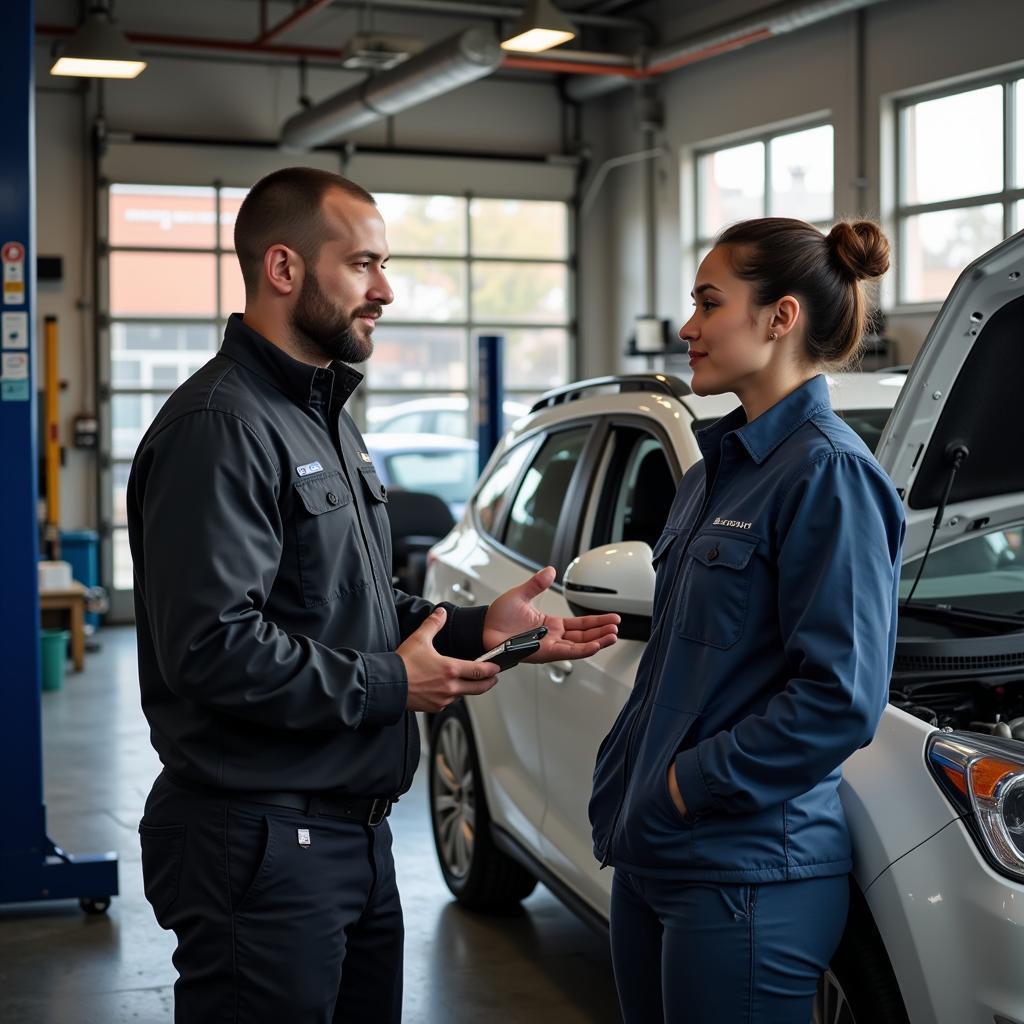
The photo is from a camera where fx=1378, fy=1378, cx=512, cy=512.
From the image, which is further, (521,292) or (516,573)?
(521,292)

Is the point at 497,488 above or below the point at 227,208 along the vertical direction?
below

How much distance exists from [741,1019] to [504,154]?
12.3 meters

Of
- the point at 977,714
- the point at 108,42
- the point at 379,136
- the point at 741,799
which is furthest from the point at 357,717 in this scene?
the point at 379,136

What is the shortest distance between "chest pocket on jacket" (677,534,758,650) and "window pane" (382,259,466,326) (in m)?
11.4

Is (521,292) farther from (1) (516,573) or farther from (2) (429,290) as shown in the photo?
(1) (516,573)

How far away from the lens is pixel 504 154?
44.1 ft

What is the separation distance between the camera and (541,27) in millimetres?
9078

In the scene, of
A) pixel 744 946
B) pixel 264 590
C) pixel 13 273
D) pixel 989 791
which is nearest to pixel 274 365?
pixel 264 590

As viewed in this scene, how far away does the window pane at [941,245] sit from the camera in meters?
9.88

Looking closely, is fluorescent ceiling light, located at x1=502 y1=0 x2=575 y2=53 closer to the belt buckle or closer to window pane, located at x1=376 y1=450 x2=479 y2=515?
window pane, located at x1=376 y1=450 x2=479 y2=515

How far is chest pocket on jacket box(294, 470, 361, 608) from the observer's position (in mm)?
1930

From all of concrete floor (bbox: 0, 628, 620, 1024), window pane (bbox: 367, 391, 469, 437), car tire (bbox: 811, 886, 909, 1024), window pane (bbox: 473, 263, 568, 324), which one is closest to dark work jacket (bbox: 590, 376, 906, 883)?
car tire (bbox: 811, 886, 909, 1024)

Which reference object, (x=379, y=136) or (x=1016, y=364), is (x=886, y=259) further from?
(x=379, y=136)

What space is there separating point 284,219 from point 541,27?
7.60 m
